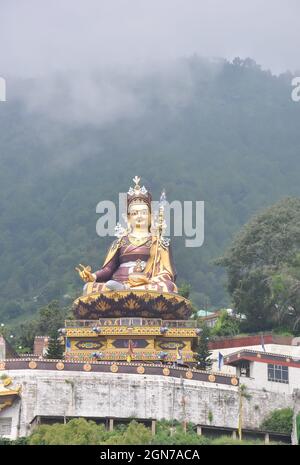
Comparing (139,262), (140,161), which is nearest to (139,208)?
(139,262)

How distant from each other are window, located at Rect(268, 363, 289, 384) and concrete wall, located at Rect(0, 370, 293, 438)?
178 centimetres

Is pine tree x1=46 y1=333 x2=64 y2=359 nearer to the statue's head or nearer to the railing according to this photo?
the railing

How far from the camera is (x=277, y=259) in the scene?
43.6m

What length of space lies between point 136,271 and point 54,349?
4.39 meters

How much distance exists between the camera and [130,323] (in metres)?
33.3

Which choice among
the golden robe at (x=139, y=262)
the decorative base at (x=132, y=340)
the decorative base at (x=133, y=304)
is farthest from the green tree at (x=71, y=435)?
the golden robe at (x=139, y=262)

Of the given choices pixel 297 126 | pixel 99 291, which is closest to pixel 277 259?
pixel 99 291

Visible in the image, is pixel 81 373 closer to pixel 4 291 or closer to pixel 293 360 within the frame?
pixel 293 360

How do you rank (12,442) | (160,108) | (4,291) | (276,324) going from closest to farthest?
1. (12,442)
2. (276,324)
3. (4,291)
4. (160,108)

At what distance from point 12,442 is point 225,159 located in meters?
80.9

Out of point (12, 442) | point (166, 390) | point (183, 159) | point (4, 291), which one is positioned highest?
point (183, 159)

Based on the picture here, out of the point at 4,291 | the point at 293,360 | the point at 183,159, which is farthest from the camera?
the point at 183,159

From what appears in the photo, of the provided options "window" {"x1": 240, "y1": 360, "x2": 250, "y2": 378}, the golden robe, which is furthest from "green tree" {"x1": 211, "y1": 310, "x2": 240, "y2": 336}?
"window" {"x1": 240, "y1": 360, "x2": 250, "y2": 378}

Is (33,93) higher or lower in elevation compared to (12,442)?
higher
